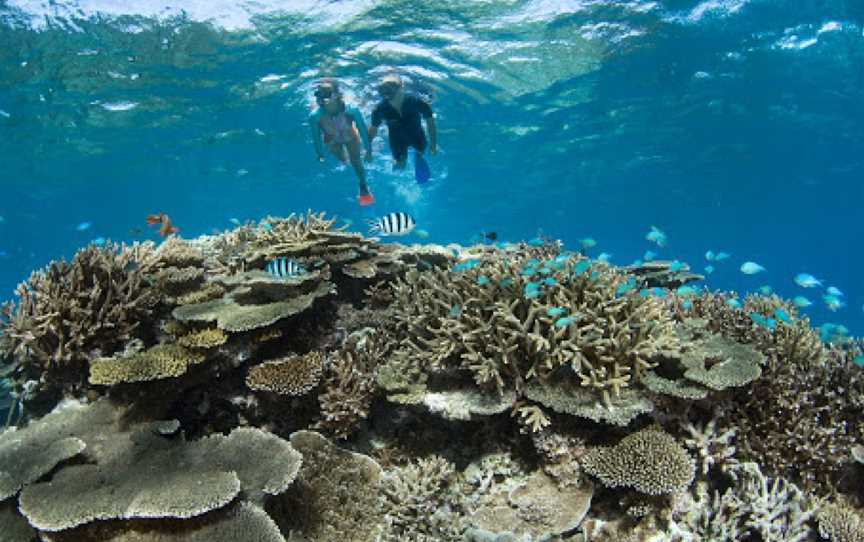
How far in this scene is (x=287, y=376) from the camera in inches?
192

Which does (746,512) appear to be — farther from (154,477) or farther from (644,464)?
(154,477)

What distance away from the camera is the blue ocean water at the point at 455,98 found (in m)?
18.4

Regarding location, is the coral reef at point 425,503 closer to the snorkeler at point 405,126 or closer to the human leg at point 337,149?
the snorkeler at point 405,126

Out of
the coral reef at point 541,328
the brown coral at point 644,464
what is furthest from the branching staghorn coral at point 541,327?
the brown coral at point 644,464

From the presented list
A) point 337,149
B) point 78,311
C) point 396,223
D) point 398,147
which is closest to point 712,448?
point 396,223

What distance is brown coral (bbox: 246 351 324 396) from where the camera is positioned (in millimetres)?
4832

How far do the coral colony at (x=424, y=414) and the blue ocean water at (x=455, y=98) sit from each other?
401cm

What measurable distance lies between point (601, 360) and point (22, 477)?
498 centimetres

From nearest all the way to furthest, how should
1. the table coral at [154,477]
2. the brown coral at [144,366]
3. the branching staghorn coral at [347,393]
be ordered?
the table coral at [154,477]
the brown coral at [144,366]
the branching staghorn coral at [347,393]

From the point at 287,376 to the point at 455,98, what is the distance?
23.4 meters

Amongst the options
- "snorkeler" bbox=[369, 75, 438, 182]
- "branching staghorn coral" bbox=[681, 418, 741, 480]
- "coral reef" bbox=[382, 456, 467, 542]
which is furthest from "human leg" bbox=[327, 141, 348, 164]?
"branching staghorn coral" bbox=[681, 418, 741, 480]

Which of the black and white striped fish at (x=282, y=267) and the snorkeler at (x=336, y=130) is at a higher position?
the snorkeler at (x=336, y=130)

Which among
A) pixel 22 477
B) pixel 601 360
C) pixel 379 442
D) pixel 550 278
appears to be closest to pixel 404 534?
pixel 379 442

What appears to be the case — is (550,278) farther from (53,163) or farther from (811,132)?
(53,163)
